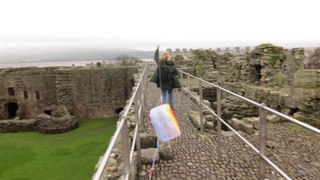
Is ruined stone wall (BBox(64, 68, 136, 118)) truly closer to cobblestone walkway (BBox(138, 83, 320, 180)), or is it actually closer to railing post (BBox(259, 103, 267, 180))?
cobblestone walkway (BBox(138, 83, 320, 180))

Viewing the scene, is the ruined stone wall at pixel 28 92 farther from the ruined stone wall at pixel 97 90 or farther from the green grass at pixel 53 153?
the green grass at pixel 53 153

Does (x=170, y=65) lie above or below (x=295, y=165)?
above

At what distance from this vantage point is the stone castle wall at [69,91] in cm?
2264

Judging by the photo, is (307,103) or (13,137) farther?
(13,137)

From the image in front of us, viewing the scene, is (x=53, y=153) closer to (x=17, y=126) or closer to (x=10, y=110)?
(x=17, y=126)

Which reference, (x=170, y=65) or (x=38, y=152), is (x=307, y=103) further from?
(x=38, y=152)

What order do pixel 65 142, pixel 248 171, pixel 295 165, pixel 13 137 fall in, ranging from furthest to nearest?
pixel 13 137
pixel 65 142
pixel 295 165
pixel 248 171

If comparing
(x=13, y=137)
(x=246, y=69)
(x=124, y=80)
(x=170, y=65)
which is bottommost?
(x=13, y=137)

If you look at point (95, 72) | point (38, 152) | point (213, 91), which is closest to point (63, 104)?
point (95, 72)

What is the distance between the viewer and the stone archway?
76.8 feet

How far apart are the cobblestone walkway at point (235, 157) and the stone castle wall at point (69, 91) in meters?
17.1

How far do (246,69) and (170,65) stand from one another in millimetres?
8046

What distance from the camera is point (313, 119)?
7223mm

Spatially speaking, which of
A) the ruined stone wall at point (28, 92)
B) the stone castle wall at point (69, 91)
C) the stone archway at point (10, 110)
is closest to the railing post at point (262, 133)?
the stone castle wall at point (69, 91)
